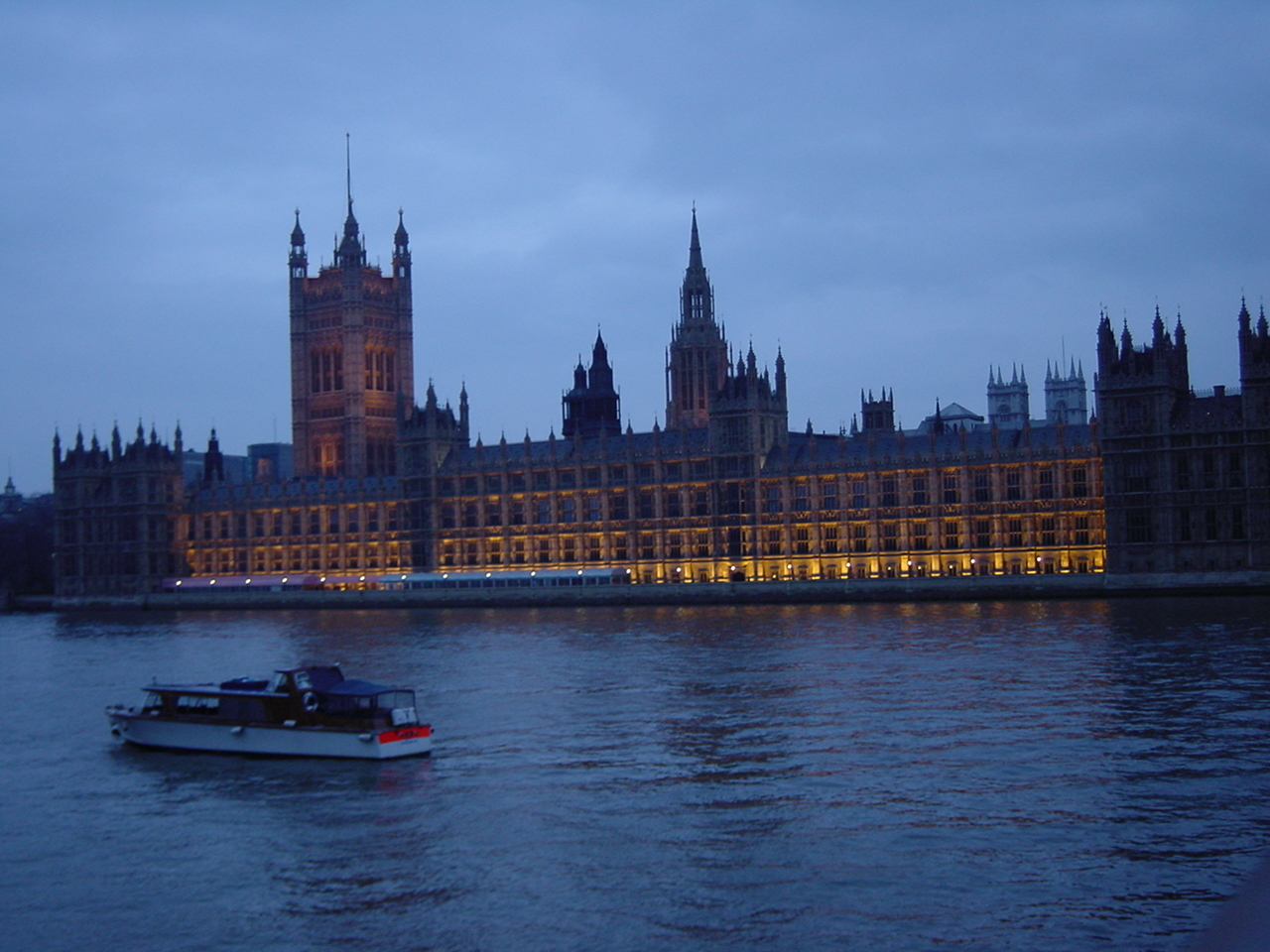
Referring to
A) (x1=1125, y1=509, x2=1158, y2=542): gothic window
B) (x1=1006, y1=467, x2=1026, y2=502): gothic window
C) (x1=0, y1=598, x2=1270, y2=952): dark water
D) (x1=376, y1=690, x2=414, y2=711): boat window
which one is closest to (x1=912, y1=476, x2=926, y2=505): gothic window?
(x1=1006, y1=467, x2=1026, y2=502): gothic window

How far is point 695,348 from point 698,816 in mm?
134347

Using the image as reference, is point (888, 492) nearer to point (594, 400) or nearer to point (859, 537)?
point (859, 537)

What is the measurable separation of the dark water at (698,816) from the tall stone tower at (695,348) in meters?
103

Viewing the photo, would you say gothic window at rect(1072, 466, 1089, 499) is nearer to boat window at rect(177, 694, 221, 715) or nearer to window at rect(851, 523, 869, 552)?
window at rect(851, 523, 869, 552)

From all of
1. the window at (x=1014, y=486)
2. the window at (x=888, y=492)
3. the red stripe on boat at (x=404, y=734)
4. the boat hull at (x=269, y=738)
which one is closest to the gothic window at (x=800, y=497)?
the window at (x=888, y=492)

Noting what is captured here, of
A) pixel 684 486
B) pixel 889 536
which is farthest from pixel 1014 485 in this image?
pixel 684 486

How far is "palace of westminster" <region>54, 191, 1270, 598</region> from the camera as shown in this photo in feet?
347

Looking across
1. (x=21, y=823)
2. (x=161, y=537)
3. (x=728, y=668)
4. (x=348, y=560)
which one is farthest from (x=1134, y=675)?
(x=161, y=537)

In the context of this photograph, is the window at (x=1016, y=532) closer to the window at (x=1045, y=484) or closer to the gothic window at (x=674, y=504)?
the window at (x=1045, y=484)

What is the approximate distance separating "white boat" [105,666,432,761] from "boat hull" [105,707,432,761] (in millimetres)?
29

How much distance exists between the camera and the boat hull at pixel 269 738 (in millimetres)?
41438

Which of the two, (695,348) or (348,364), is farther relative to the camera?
(348,364)

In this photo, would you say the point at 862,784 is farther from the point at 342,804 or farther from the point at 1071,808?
the point at 342,804

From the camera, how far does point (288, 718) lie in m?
43.6
